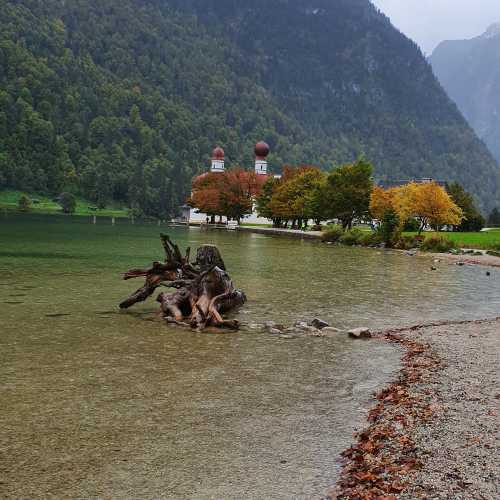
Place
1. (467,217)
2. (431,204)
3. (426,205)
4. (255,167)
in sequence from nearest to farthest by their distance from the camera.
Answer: (426,205), (431,204), (467,217), (255,167)

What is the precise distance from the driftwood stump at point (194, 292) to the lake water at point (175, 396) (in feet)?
2.10

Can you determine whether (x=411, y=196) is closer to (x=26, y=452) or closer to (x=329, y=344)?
(x=329, y=344)

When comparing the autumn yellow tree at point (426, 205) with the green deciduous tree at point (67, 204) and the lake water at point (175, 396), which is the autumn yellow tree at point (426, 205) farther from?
the green deciduous tree at point (67, 204)

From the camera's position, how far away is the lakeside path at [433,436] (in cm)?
767

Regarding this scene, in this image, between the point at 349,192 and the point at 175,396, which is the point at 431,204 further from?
the point at 175,396

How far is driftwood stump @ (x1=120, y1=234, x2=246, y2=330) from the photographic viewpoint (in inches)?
750

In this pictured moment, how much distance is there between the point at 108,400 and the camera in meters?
11.3

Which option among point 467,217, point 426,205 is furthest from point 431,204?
point 467,217

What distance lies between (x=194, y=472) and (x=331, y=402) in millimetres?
3908

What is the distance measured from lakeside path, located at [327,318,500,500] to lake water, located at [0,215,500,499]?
44cm

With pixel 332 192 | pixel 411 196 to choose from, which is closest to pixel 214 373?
pixel 411 196

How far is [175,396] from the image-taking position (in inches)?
460

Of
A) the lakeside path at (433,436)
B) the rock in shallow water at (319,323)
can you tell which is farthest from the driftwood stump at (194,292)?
the lakeside path at (433,436)

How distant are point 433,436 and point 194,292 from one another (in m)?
12.4
